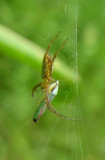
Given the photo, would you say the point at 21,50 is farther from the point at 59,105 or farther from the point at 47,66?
the point at 59,105

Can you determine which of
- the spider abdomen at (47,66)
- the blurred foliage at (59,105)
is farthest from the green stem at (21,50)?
the blurred foliage at (59,105)

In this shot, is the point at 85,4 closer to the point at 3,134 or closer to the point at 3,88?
the point at 3,88

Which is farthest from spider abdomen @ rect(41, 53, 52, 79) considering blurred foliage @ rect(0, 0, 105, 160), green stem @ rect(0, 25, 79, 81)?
blurred foliage @ rect(0, 0, 105, 160)

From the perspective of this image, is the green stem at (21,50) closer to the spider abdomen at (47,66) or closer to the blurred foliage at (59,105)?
the spider abdomen at (47,66)

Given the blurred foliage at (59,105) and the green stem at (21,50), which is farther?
the blurred foliage at (59,105)

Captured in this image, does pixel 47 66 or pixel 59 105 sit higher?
pixel 47 66

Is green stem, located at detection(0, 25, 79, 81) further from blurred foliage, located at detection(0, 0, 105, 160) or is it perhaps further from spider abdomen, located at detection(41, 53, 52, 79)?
blurred foliage, located at detection(0, 0, 105, 160)

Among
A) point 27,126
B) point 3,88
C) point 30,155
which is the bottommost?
point 30,155

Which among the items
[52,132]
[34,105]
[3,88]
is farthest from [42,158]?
[3,88]

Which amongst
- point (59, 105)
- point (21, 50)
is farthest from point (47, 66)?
point (59, 105)
